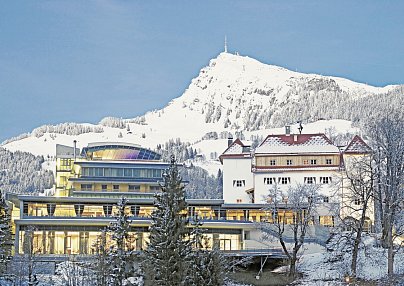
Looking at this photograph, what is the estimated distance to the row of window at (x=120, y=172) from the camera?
4262 inches

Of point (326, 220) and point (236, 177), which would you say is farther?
point (236, 177)

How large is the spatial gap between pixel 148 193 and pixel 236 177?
12.9 meters

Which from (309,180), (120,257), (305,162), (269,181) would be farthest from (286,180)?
(120,257)

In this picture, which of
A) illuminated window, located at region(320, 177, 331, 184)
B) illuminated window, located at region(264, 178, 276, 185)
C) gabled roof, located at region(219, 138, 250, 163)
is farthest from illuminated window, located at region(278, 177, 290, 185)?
gabled roof, located at region(219, 138, 250, 163)

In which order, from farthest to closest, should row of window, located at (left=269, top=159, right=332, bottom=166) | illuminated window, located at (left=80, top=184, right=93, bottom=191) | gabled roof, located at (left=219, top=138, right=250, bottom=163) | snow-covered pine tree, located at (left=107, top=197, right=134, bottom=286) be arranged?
1. illuminated window, located at (left=80, top=184, right=93, bottom=191)
2. gabled roof, located at (left=219, top=138, right=250, bottom=163)
3. row of window, located at (left=269, top=159, right=332, bottom=166)
4. snow-covered pine tree, located at (left=107, top=197, right=134, bottom=286)

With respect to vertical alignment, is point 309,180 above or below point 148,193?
above

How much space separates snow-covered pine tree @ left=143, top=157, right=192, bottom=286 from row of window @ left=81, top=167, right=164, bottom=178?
6516 cm

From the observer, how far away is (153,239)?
42719 millimetres

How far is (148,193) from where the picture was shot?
9675cm

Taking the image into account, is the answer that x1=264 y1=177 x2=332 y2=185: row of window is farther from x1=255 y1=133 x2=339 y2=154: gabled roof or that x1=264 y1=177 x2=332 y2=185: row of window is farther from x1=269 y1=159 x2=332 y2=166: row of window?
x1=255 y1=133 x2=339 y2=154: gabled roof

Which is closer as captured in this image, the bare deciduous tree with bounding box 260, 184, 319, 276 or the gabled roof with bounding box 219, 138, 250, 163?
the bare deciduous tree with bounding box 260, 184, 319, 276

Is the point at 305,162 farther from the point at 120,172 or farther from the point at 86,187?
the point at 86,187

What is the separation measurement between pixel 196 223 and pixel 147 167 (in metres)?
65.3

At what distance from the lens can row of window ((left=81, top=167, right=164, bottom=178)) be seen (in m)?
108
